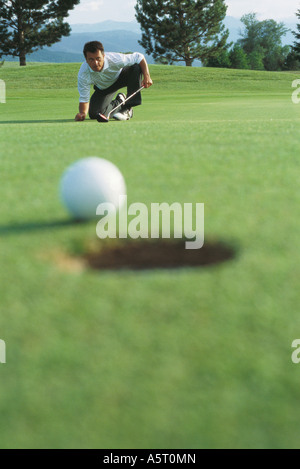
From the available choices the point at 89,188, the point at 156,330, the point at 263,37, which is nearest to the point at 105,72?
the point at 89,188

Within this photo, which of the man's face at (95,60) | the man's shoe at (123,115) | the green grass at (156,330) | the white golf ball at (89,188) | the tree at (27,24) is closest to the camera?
the green grass at (156,330)

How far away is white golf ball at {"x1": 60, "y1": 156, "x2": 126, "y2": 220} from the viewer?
3.12m

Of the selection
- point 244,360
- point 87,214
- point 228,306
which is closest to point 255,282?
point 228,306

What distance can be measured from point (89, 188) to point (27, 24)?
48.6 metres

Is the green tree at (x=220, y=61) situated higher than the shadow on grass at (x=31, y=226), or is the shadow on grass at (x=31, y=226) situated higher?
the green tree at (x=220, y=61)

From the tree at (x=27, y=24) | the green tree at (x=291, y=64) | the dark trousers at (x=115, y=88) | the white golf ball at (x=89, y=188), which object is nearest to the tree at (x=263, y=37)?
the green tree at (x=291, y=64)

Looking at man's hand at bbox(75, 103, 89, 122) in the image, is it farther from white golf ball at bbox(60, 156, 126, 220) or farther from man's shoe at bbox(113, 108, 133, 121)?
white golf ball at bbox(60, 156, 126, 220)

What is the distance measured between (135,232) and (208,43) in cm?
5757

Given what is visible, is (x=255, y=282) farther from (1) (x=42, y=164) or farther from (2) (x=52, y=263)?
(1) (x=42, y=164)

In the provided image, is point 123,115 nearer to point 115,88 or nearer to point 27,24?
point 115,88

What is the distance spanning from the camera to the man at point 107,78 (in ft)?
30.5

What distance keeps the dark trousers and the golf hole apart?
757 centimetres

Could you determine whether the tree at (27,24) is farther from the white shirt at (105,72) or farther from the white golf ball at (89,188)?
the white golf ball at (89,188)

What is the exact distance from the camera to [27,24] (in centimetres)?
4706
